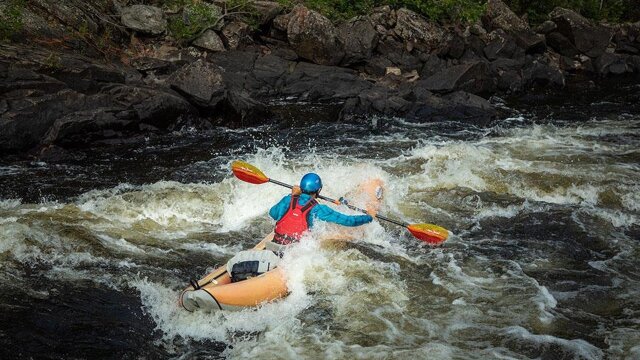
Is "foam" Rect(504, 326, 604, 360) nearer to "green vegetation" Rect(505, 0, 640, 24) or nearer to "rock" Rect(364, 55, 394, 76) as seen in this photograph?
"rock" Rect(364, 55, 394, 76)

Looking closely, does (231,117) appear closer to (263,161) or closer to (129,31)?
(263,161)

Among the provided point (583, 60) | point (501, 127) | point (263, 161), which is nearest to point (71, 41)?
point (263, 161)

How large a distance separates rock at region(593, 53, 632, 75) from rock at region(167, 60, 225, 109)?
1328cm

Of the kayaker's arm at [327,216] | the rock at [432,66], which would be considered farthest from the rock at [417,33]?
the kayaker's arm at [327,216]

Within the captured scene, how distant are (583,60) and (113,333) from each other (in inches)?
739

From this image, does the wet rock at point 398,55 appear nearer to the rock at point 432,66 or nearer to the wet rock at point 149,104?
the rock at point 432,66

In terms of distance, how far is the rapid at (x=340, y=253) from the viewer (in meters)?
5.36

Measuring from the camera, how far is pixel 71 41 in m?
13.6

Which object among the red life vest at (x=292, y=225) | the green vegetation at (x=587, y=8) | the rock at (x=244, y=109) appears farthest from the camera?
the green vegetation at (x=587, y=8)

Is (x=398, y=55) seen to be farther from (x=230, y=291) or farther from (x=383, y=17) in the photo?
(x=230, y=291)

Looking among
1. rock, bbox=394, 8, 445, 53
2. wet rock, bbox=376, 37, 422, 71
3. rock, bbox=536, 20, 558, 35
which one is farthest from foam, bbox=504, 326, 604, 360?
Result: rock, bbox=536, 20, 558, 35

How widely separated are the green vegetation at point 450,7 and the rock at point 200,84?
5575mm

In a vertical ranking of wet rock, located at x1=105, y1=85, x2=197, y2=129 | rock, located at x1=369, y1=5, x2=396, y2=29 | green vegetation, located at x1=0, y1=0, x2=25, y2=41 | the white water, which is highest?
rock, located at x1=369, y1=5, x2=396, y2=29

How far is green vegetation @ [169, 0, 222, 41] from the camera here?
1570cm
